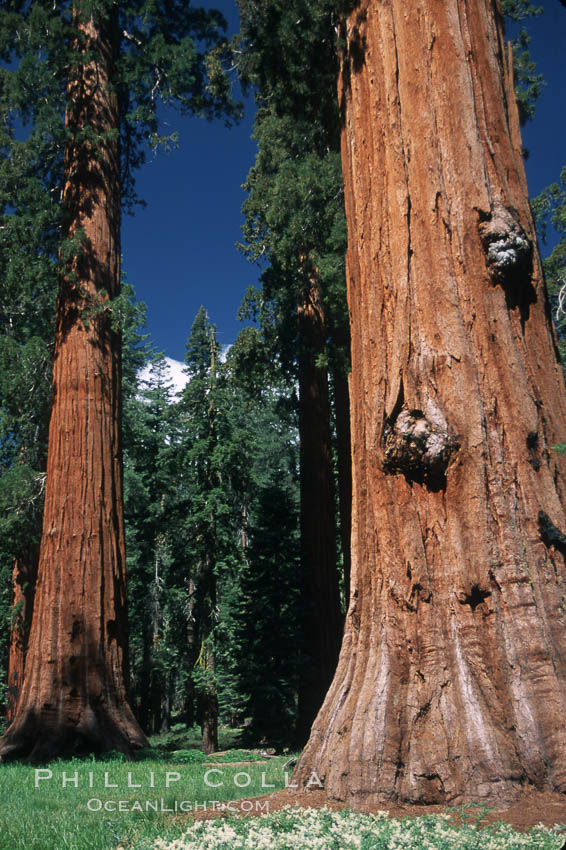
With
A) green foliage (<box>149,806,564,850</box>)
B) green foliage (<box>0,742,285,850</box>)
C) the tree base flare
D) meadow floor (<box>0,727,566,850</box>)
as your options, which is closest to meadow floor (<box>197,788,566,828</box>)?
meadow floor (<box>0,727,566,850</box>)

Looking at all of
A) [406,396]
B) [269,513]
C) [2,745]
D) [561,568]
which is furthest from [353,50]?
[269,513]

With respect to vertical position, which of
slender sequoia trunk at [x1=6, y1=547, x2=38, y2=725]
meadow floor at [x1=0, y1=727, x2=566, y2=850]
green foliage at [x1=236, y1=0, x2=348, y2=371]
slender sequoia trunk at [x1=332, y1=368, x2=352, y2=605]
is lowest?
meadow floor at [x1=0, y1=727, x2=566, y2=850]

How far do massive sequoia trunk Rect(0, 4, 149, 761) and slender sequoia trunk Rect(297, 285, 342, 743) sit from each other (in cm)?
547

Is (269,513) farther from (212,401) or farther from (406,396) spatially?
(406,396)

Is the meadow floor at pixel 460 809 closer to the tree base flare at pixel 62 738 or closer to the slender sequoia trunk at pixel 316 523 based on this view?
the tree base flare at pixel 62 738

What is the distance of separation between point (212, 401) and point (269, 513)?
336 cm

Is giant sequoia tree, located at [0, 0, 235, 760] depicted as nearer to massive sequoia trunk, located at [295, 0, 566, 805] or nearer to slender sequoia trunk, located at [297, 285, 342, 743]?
massive sequoia trunk, located at [295, 0, 566, 805]

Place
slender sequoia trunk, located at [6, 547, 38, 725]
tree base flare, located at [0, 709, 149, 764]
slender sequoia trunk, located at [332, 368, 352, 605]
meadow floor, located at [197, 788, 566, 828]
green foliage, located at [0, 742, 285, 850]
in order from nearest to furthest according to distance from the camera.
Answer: meadow floor, located at [197, 788, 566, 828] < green foliage, located at [0, 742, 285, 850] < tree base flare, located at [0, 709, 149, 764] < slender sequoia trunk, located at [6, 547, 38, 725] < slender sequoia trunk, located at [332, 368, 352, 605]

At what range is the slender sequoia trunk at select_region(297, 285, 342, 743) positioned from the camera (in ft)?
44.1

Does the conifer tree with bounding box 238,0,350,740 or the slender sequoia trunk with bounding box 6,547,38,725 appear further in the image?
the slender sequoia trunk with bounding box 6,547,38,725

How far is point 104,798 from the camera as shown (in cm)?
409

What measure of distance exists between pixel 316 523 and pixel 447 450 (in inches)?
424

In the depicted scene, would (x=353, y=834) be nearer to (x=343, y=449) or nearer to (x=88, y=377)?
(x=88, y=377)

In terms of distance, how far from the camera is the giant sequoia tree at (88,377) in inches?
277
